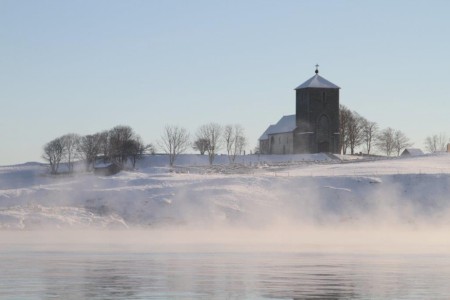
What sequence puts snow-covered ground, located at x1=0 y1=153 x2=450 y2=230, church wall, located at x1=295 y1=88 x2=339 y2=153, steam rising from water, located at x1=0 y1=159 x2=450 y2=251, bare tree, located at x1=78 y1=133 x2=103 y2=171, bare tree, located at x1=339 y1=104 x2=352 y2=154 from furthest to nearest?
bare tree, located at x1=339 y1=104 x2=352 y2=154
bare tree, located at x1=78 y1=133 x2=103 y2=171
church wall, located at x1=295 y1=88 x2=339 y2=153
snow-covered ground, located at x1=0 y1=153 x2=450 y2=230
steam rising from water, located at x1=0 y1=159 x2=450 y2=251

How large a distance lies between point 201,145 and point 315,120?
22983 millimetres

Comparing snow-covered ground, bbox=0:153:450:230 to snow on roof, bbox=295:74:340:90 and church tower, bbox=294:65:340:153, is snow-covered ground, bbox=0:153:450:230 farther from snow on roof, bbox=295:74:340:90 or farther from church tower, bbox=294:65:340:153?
snow on roof, bbox=295:74:340:90

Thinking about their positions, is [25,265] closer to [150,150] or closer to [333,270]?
[333,270]

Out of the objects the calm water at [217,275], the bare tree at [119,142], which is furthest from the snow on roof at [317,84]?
the calm water at [217,275]

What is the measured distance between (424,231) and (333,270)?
32.7m

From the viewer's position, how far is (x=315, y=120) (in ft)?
442

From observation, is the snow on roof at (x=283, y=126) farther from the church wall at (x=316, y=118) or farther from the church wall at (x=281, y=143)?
the church wall at (x=316, y=118)

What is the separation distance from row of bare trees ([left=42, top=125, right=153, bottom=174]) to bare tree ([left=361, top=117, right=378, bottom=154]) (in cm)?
3142

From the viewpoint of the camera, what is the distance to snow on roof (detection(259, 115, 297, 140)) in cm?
13738

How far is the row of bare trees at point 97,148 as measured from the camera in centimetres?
14000

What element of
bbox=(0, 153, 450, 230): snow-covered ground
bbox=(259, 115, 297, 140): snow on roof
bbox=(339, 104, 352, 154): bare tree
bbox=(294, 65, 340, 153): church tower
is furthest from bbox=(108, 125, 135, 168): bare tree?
bbox=(0, 153, 450, 230): snow-covered ground

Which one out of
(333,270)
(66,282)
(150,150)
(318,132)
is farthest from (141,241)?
(150,150)

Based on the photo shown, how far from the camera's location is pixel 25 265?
37.2 metres

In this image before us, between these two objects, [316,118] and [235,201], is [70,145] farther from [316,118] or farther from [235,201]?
[235,201]
